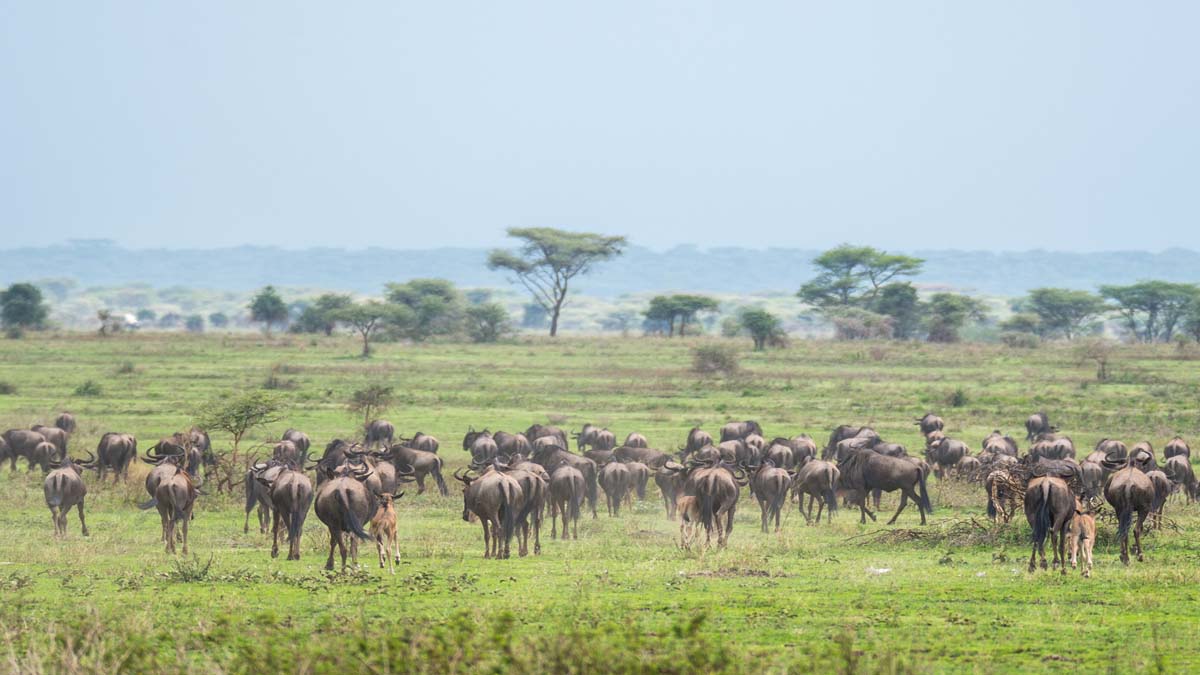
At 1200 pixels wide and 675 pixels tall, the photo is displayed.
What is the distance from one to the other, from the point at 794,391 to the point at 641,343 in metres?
27.5

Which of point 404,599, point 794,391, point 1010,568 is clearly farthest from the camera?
point 794,391

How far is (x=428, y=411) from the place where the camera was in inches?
1748

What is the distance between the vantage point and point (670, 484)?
25.7m

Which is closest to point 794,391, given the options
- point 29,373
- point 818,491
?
point 818,491

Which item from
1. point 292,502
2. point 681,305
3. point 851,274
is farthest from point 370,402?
point 851,274

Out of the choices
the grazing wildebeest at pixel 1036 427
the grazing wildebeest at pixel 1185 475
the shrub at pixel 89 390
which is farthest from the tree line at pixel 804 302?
the grazing wildebeest at pixel 1185 475

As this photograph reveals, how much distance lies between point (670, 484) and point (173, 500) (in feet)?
31.4

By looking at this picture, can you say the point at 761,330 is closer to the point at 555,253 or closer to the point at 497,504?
the point at 555,253

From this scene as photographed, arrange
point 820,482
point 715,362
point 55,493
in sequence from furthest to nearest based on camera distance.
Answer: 1. point 715,362
2. point 820,482
3. point 55,493

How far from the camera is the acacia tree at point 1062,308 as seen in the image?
113m

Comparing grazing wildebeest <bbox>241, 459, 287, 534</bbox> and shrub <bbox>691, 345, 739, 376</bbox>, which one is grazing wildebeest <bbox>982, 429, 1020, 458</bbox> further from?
shrub <bbox>691, 345, 739, 376</bbox>

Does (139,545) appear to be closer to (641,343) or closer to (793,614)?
(793,614)

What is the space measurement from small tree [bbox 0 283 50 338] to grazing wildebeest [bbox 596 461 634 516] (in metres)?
80.3

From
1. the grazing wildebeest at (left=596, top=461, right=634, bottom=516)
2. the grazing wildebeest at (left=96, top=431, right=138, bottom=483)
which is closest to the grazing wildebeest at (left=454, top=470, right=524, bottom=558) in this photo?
the grazing wildebeest at (left=596, top=461, right=634, bottom=516)
